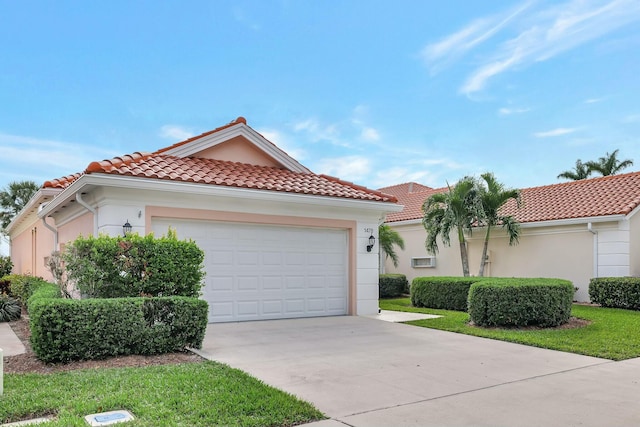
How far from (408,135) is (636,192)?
27.9ft

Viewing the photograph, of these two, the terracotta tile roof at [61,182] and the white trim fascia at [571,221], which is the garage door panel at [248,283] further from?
the white trim fascia at [571,221]

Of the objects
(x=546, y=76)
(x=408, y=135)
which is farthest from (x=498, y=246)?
(x=546, y=76)

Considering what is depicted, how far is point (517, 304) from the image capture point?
11.1 metres

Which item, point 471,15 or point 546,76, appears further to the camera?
point 546,76

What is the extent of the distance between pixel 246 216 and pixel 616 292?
12.0 meters

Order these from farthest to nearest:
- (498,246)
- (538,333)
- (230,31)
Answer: (498,246) → (230,31) → (538,333)

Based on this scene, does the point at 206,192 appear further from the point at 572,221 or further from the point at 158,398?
the point at 572,221

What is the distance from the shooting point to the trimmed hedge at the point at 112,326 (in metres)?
7.09

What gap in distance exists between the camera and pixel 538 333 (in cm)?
1047

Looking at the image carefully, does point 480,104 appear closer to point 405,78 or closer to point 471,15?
point 405,78

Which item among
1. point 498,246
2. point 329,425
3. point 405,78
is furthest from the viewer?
point 498,246

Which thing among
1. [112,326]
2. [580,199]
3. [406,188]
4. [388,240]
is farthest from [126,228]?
[406,188]

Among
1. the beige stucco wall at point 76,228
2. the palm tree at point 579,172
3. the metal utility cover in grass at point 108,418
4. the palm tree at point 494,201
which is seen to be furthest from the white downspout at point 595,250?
the palm tree at point 579,172

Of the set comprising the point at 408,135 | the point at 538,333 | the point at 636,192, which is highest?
the point at 408,135
